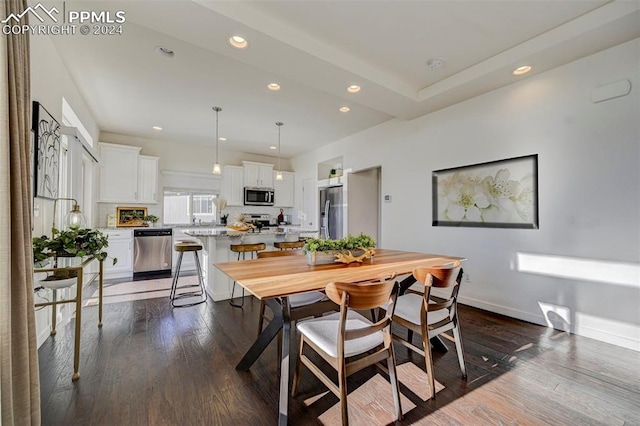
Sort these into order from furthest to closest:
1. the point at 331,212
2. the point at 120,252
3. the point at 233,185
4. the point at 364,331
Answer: the point at 233,185
the point at 331,212
the point at 120,252
the point at 364,331

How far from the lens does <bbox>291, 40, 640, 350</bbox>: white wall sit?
7.41 ft

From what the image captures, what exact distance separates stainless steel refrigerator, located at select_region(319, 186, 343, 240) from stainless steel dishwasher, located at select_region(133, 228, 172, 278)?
3.14 meters

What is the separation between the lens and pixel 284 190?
6.97 meters

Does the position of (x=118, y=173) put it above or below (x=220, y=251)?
above

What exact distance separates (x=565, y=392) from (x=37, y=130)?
418cm

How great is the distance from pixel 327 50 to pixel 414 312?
7.94 ft

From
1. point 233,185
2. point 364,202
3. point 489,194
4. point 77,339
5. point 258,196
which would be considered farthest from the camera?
point 258,196

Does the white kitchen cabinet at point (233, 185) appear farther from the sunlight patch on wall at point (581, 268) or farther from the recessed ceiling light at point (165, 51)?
the sunlight patch on wall at point (581, 268)

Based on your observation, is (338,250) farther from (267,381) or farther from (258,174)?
(258,174)

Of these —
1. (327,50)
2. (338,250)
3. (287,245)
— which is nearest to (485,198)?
(338,250)

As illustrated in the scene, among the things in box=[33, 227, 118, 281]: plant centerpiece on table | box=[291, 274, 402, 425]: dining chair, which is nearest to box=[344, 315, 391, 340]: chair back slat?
box=[291, 274, 402, 425]: dining chair

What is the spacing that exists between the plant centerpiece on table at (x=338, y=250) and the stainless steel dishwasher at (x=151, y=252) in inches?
167

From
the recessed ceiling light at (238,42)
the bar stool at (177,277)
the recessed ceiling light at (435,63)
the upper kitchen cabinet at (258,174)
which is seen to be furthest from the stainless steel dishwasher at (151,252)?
the recessed ceiling light at (435,63)

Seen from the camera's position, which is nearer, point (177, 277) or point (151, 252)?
point (177, 277)
